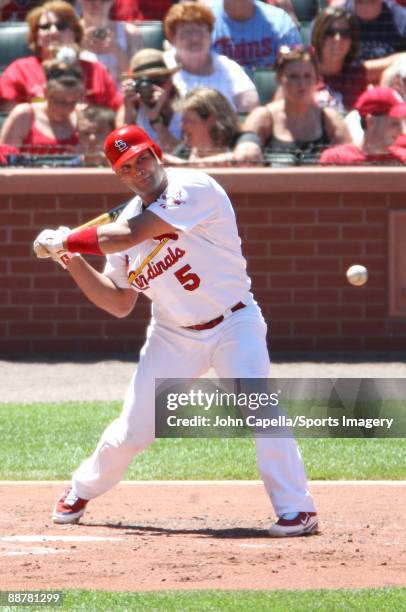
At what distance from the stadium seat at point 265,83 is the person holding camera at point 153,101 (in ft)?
3.04

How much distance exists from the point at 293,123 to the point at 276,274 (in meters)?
1.20

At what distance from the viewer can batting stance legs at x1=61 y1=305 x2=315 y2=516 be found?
5.90 m

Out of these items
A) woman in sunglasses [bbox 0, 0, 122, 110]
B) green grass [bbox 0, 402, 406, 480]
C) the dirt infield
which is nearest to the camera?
the dirt infield

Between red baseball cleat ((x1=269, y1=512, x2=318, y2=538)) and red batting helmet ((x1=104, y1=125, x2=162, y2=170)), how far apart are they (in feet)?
5.49

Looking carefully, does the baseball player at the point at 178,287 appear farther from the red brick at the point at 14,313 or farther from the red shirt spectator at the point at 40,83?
the red shirt spectator at the point at 40,83

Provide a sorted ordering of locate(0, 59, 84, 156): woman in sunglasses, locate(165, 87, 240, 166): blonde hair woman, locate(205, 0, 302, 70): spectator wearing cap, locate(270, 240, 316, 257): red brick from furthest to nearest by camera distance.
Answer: locate(205, 0, 302, 70): spectator wearing cap
locate(270, 240, 316, 257): red brick
locate(0, 59, 84, 156): woman in sunglasses
locate(165, 87, 240, 166): blonde hair woman

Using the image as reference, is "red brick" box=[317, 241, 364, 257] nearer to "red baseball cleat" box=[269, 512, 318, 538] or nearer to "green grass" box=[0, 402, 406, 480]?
"green grass" box=[0, 402, 406, 480]

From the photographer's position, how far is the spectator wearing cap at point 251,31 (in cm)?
1176

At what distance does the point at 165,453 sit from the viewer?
26.5 ft

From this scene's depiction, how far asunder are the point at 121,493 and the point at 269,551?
5.17 ft

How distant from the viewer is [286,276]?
11.0 m

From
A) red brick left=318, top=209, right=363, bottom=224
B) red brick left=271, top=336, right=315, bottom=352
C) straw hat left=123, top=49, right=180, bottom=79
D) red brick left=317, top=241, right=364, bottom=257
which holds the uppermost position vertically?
straw hat left=123, top=49, right=180, bottom=79

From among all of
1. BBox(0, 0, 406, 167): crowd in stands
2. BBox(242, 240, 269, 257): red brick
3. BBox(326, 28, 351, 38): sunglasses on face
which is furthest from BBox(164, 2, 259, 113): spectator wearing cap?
BBox(242, 240, 269, 257): red brick

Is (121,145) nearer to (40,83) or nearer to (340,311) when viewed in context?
(340,311)
